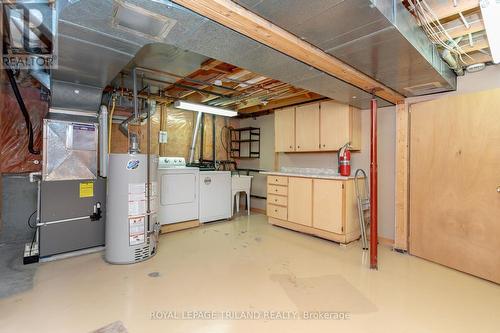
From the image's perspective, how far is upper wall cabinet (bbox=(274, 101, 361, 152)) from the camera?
3.86m

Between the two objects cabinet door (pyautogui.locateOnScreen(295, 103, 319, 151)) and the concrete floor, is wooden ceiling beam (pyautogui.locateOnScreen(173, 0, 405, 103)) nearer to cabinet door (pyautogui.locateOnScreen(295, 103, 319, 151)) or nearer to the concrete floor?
cabinet door (pyautogui.locateOnScreen(295, 103, 319, 151))

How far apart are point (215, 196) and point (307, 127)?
7.12ft

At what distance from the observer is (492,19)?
68.7 inches

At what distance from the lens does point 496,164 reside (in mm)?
2521

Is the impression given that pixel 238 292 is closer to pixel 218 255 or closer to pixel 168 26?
pixel 218 255

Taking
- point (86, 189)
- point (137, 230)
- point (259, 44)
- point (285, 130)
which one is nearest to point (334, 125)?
point (285, 130)

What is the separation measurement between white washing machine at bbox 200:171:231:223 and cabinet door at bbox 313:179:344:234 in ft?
5.97

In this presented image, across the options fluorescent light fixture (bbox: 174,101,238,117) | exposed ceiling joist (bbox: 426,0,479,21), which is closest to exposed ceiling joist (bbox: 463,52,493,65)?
exposed ceiling joist (bbox: 426,0,479,21)

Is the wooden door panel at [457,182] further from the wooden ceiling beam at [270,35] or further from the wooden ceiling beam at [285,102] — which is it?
the wooden ceiling beam at [285,102]

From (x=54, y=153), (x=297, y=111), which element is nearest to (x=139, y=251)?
(x=54, y=153)

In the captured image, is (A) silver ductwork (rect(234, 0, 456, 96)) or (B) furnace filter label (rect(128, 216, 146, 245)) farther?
(B) furnace filter label (rect(128, 216, 146, 245))

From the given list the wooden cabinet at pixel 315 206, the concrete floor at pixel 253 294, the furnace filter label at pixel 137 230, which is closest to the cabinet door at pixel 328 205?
the wooden cabinet at pixel 315 206

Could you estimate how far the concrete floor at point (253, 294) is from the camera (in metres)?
1.85

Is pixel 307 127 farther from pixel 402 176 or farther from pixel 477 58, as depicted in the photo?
pixel 477 58
